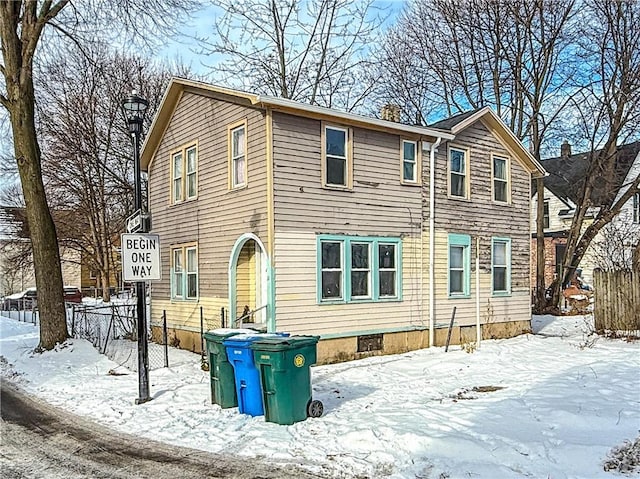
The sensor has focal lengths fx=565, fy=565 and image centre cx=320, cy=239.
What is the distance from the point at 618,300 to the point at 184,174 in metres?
12.2

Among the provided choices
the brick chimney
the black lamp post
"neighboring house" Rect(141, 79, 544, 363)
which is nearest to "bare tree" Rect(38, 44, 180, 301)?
"neighboring house" Rect(141, 79, 544, 363)

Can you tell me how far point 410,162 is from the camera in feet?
47.6

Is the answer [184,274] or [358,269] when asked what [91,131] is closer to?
[184,274]

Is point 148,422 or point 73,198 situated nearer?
point 148,422

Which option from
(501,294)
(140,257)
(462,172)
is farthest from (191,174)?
(501,294)

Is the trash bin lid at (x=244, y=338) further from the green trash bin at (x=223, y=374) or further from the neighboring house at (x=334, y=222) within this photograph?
the neighboring house at (x=334, y=222)

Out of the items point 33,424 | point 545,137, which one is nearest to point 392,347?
point 33,424

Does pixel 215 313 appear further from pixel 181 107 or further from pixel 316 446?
pixel 316 446

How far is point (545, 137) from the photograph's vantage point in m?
26.0

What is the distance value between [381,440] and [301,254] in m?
6.00

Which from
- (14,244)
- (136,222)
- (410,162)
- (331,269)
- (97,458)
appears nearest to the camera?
(97,458)

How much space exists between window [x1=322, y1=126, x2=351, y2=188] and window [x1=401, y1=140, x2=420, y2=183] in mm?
2000

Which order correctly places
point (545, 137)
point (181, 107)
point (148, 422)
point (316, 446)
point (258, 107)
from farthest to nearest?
point (545, 137), point (181, 107), point (258, 107), point (148, 422), point (316, 446)

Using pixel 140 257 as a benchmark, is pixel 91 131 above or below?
above
